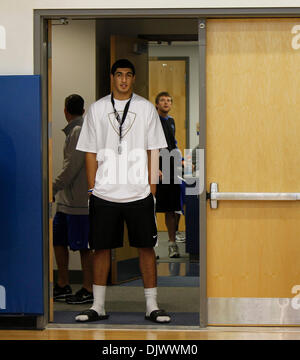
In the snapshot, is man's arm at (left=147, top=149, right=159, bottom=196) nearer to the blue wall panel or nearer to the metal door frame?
the metal door frame

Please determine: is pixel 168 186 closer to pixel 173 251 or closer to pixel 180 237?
pixel 173 251

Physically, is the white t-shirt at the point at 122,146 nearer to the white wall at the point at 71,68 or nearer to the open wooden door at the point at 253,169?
the open wooden door at the point at 253,169

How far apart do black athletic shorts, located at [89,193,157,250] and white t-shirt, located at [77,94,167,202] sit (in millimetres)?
49

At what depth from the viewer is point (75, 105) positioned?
527cm

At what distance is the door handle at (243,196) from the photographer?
421 cm

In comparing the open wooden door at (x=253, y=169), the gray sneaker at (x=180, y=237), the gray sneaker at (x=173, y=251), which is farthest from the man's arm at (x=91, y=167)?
the gray sneaker at (x=180, y=237)

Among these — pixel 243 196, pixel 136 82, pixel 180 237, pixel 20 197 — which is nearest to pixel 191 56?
pixel 180 237

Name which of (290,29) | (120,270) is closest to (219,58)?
(290,29)

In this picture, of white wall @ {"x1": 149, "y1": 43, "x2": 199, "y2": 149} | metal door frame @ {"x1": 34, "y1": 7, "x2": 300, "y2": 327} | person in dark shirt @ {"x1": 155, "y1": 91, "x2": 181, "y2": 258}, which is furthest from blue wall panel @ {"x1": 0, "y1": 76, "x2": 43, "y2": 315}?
white wall @ {"x1": 149, "y1": 43, "x2": 199, "y2": 149}

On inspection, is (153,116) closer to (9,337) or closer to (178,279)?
(9,337)

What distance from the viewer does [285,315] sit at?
14.0 feet

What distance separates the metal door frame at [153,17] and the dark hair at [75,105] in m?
0.91

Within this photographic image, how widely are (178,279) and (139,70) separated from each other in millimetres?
2000

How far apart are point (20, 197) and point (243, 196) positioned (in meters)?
1.43
